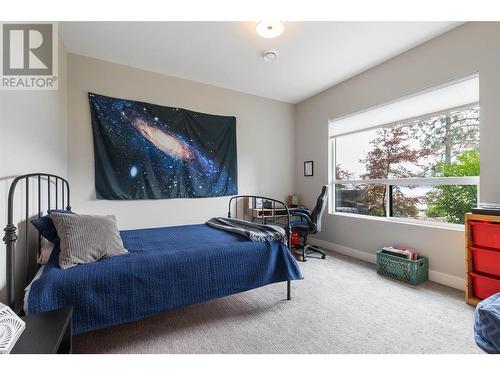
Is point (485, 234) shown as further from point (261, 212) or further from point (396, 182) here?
point (261, 212)

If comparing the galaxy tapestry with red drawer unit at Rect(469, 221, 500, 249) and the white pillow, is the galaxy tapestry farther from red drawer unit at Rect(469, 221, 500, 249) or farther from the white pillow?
red drawer unit at Rect(469, 221, 500, 249)

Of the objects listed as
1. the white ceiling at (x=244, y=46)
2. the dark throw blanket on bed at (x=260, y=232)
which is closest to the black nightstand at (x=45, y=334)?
the dark throw blanket on bed at (x=260, y=232)

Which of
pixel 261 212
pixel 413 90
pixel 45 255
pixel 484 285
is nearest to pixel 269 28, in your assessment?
pixel 413 90

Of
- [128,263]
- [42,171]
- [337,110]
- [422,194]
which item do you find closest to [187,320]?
[128,263]

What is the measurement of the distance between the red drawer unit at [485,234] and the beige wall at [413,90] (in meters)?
0.31

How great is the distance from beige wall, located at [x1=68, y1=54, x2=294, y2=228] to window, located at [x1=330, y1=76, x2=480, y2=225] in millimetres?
1066

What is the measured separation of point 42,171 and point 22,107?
589 millimetres

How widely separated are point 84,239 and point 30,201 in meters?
0.68

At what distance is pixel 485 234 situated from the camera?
6.38 ft

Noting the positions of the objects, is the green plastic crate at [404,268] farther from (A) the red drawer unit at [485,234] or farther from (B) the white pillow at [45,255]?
(B) the white pillow at [45,255]
